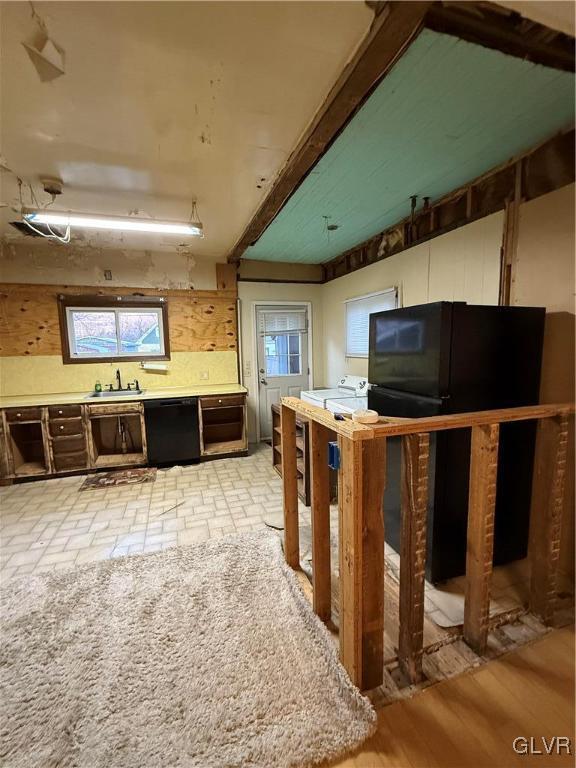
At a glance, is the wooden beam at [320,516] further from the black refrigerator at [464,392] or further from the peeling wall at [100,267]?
the peeling wall at [100,267]

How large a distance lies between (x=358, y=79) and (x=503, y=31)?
0.53m

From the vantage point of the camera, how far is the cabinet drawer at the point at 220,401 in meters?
4.00

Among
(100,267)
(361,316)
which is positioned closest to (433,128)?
(361,316)

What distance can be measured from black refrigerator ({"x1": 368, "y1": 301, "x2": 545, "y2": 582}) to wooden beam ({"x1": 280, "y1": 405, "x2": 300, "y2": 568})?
701mm

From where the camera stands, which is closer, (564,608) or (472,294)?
(564,608)

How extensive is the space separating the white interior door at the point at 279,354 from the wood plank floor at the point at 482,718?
12.7ft

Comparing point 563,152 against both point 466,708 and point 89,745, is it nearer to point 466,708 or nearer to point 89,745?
point 466,708

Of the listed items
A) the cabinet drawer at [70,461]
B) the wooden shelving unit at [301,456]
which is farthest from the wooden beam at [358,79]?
the cabinet drawer at [70,461]

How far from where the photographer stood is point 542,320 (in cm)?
175

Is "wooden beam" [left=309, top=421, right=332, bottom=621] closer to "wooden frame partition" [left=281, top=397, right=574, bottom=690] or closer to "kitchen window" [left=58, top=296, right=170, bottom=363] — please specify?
"wooden frame partition" [left=281, top=397, right=574, bottom=690]

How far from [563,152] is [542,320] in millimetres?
776

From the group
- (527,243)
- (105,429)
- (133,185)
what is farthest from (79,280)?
(527,243)

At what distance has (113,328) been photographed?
13.7ft

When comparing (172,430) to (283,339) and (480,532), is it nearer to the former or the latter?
(283,339)
